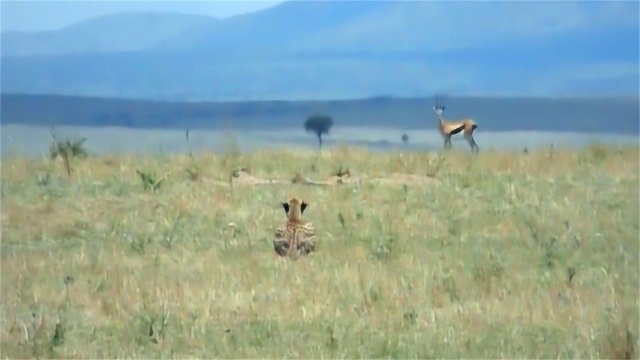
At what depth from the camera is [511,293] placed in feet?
22.4

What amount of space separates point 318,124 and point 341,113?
12.0ft

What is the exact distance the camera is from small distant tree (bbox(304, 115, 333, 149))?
1945 cm

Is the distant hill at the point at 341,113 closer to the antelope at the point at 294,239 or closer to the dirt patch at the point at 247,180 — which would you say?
the dirt patch at the point at 247,180

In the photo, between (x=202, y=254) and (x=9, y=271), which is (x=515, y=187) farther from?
(x=9, y=271)

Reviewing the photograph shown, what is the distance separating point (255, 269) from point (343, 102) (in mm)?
17722

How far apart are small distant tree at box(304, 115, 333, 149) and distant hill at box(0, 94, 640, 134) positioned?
795 mm

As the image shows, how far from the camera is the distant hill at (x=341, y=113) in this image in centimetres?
1720

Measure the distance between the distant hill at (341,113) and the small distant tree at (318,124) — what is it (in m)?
0.79

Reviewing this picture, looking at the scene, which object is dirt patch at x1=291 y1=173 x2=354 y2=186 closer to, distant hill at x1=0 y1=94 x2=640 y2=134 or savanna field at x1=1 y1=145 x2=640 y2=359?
savanna field at x1=1 y1=145 x2=640 y2=359

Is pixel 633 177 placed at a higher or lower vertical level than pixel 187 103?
lower

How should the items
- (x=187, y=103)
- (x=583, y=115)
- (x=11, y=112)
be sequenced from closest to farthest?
1. (x=11, y=112)
2. (x=187, y=103)
3. (x=583, y=115)

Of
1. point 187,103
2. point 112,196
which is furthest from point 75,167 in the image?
point 187,103

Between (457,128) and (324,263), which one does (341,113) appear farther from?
(324,263)

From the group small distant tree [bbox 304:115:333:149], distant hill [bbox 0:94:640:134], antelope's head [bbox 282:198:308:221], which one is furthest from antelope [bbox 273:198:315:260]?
small distant tree [bbox 304:115:333:149]
